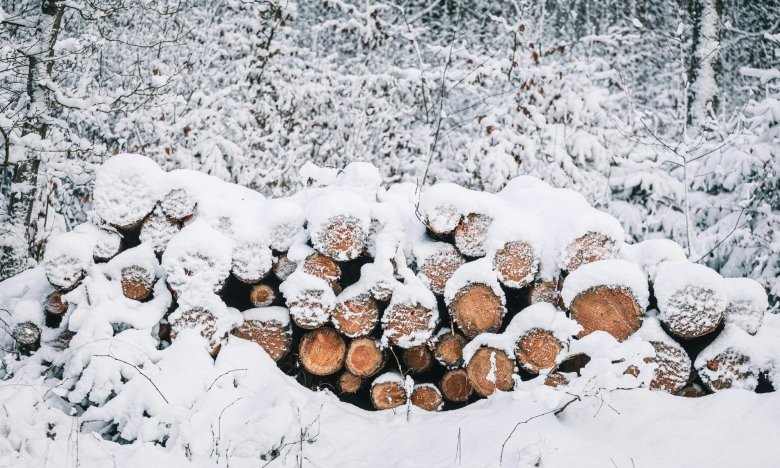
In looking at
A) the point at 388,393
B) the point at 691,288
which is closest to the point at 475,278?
the point at 388,393

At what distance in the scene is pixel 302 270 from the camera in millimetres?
2816

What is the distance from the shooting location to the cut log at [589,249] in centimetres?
271

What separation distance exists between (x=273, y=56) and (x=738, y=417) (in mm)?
6574

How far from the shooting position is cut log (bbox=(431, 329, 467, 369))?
112 inches

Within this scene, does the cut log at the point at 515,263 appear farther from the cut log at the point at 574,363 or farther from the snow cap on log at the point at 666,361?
the snow cap on log at the point at 666,361

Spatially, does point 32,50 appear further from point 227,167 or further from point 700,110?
point 700,110

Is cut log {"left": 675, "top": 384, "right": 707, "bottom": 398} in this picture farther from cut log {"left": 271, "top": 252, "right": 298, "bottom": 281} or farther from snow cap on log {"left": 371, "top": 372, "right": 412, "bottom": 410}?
cut log {"left": 271, "top": 252, "right": 298, "bottom": 281}

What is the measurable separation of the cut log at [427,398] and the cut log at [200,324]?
3.66 feet

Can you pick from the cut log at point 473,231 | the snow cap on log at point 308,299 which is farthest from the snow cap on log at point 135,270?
the cut log at point 473,231

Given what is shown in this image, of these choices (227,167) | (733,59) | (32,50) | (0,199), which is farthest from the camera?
(733,59)

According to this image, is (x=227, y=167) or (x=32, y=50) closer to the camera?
(x=32, y=50)

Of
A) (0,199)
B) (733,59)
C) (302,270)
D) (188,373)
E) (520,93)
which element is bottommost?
(0,199)

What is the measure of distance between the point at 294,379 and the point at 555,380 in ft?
4.60

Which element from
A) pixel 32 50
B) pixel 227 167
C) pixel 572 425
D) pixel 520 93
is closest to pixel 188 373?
pixel 572 425
